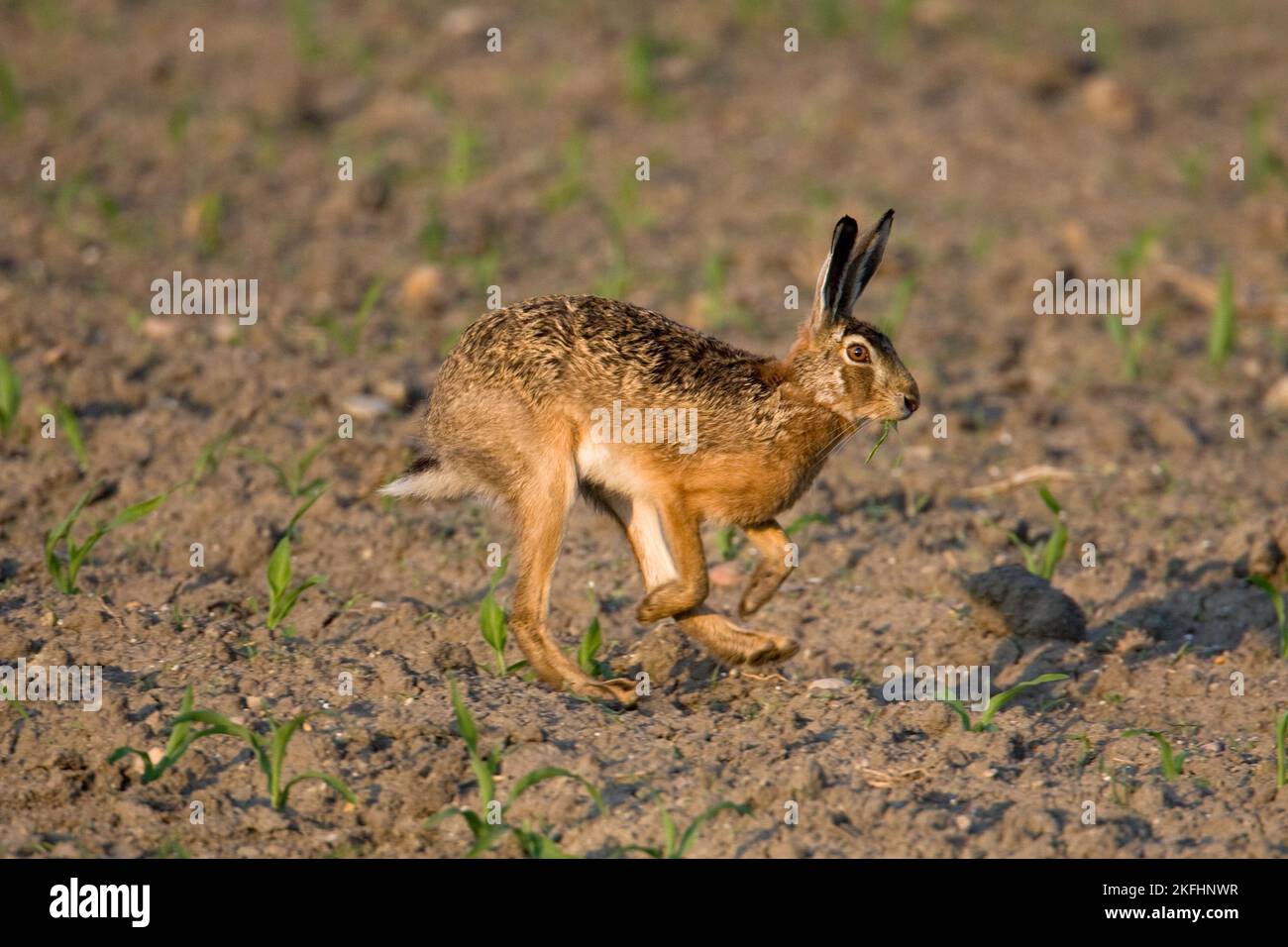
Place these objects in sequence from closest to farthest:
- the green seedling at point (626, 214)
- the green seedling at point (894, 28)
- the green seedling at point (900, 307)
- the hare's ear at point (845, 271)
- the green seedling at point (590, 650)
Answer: the hare's ear at point (845, 271) → the green seedling at point (590, 650) → the green seedling at point (900, 307) → the green seedling at point (626, 214) → the green seedling at point (894, 28)

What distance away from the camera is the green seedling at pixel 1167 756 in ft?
18.8

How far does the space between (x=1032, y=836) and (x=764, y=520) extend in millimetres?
1711

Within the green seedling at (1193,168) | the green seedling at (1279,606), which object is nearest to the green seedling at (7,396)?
the green seedling at (1279,606)

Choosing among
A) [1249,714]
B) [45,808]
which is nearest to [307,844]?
[45,808]

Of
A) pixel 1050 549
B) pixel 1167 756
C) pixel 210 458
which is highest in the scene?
pixel 210 458

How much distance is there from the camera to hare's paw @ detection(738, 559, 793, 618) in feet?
21.0

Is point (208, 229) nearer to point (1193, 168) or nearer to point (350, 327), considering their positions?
point (350, 327)

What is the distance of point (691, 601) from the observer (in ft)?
20.6

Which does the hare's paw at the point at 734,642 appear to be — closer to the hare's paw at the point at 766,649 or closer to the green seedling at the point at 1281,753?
the hare's paw at the point at 766,649

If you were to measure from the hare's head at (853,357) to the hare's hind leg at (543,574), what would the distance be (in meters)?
1.02


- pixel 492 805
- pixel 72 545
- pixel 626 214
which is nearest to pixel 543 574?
pixel 492 805

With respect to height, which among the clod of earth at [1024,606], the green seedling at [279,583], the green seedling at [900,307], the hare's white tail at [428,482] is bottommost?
the clod of earth at [1024,606]

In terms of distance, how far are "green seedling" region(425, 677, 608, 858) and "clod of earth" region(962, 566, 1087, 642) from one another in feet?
6.97

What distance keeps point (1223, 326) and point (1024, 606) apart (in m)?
3.50
